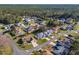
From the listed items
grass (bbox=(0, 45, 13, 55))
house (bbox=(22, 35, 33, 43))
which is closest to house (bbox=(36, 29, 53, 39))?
house (bbox=(22, 35, 33, 43))

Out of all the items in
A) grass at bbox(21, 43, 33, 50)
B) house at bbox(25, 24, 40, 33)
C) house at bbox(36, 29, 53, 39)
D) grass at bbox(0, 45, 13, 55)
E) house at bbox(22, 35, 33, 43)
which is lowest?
grass at bbox(0, 45, 13, 55)

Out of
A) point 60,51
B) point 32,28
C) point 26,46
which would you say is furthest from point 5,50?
point 60,51

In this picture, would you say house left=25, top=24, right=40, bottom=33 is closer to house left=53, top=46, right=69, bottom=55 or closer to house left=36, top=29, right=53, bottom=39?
house left=36, top=29, right=53, bottom=39

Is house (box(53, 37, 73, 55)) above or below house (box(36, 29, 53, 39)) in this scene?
below

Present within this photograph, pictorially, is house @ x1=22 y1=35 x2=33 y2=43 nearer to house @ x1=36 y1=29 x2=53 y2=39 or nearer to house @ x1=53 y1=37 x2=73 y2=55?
house @ x1=36 y1=29 x2=53 y2=39

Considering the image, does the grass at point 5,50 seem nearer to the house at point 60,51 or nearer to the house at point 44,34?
the house at point 44,34

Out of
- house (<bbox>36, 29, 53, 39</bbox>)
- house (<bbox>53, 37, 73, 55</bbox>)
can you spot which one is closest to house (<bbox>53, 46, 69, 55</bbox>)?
house (<bbox>53, 37, 73, 55</bbox>)

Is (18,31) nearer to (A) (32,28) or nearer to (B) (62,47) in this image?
(A) (32,28)

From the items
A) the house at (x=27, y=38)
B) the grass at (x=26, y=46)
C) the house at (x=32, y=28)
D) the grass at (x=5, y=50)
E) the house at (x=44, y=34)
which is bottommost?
the grass at (x=5, y=50)

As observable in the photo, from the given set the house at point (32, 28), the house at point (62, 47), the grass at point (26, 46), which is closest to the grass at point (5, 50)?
the grass at point (26, 46)

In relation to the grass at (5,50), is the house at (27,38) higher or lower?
higher
